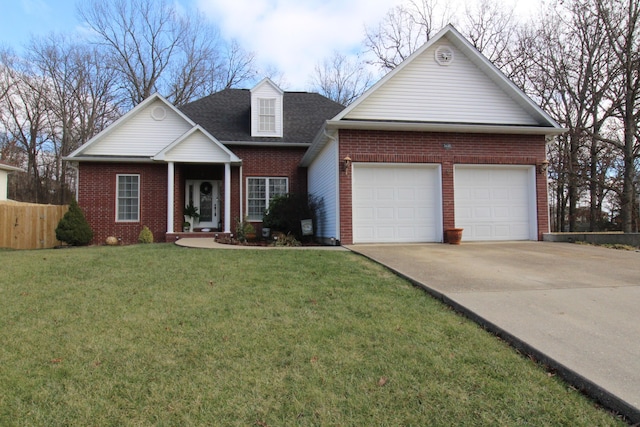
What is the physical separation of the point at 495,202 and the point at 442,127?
2.74 meters

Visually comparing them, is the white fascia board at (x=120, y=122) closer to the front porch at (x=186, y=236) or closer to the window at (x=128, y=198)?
the window at (x=128, y=198)

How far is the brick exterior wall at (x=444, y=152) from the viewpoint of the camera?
9.91 meters

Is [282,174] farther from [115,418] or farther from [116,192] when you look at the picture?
[115,418]

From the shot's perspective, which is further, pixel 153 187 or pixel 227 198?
pixel 153 187

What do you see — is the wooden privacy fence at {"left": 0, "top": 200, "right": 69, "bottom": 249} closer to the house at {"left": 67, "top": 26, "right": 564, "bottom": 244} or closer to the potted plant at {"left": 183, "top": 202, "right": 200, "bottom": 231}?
the potted plant at {"left": 183, "top": 202, "right": 200, "bottom": 231}

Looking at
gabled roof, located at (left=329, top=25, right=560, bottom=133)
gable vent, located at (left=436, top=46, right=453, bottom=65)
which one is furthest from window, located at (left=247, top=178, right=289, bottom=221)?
gable vent, located at (left=436, top=46, right=453, bottom=65)

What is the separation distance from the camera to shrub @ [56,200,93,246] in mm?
12828

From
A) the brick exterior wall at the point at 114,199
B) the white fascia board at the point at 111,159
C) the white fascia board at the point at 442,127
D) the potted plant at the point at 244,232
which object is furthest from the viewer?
the brick exterior wall at the point at 114,199

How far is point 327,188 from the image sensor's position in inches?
444

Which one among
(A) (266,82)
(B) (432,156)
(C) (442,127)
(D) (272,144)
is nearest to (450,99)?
(C) (442,127)

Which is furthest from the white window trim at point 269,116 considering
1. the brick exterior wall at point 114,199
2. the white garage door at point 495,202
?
the white garage door at point 495,202

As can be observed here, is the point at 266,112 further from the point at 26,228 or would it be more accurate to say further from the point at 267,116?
the point at 26,228

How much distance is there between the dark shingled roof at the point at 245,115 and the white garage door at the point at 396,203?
525 cm

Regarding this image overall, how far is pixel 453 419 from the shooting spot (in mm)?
2236
